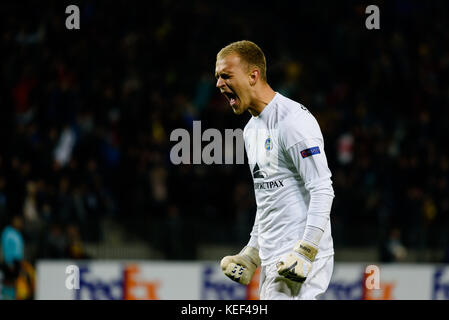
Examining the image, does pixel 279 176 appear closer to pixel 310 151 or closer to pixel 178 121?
pixel 310 151

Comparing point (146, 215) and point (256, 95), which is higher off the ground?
point (256, 95)

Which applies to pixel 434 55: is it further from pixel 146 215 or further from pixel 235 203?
pixel 146 215

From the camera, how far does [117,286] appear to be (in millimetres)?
9555

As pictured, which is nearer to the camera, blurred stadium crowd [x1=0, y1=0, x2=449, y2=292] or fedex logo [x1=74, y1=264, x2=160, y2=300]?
fedex logo [x1=74, y1=264, x2=160, y2=300]

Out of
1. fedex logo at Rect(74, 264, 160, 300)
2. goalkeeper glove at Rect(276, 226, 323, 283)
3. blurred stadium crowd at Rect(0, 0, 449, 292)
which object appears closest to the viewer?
goalkeeper glove at Rect(276, 226, 323, 283)

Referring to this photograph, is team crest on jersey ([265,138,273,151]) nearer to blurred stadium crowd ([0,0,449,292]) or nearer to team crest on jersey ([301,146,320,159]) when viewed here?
team crest on jersey ([301,146,320,159])

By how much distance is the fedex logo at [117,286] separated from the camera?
951 centimetres

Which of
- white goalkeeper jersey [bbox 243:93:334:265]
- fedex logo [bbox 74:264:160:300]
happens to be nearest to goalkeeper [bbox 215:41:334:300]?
white goalkeeper jersey [bbox 243:93:334:265]

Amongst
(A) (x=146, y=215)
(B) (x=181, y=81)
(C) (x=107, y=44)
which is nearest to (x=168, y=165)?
(A) (x=146, y=215)

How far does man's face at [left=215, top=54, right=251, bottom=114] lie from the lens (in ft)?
13.3

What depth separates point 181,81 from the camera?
12320mm

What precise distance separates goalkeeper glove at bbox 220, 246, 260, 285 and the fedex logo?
5.43 m

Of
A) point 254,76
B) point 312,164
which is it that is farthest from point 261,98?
point 312,164
